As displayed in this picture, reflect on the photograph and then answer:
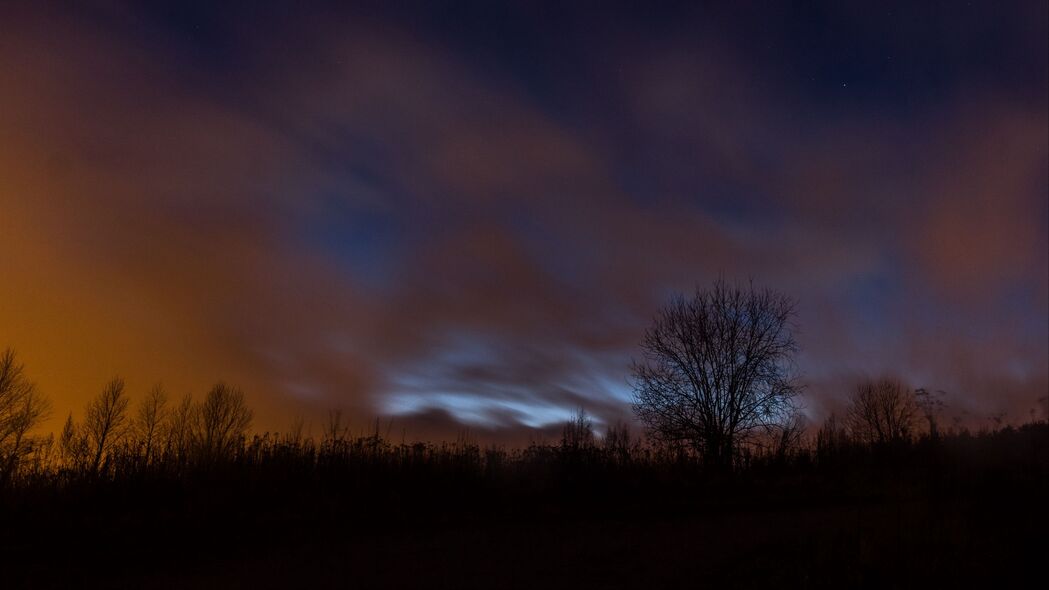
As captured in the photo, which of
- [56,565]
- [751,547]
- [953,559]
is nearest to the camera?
[56,565]

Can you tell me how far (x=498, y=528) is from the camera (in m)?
12.9

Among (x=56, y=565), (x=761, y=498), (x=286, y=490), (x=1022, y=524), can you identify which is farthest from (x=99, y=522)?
(x=1022, y=524)

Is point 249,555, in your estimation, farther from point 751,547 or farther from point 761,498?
point 761,498

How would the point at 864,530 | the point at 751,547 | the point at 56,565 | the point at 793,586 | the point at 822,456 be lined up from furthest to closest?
the point at 822,456, the point at 864,530, the point at 751,547, the point at 56,565, the point at 793,586

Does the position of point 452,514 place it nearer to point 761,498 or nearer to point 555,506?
point 555,506

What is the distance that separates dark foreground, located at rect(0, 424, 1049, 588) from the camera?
368 inches

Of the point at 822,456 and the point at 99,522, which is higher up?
the point at 822,456

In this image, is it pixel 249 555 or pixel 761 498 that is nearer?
pixel 249 555

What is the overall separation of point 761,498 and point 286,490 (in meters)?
13.8

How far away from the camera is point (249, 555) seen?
33.9ft

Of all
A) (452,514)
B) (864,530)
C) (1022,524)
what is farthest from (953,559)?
(452,514)

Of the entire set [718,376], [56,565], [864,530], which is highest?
[718,376]

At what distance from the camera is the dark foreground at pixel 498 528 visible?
30.7 feet

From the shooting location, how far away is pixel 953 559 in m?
10.5
